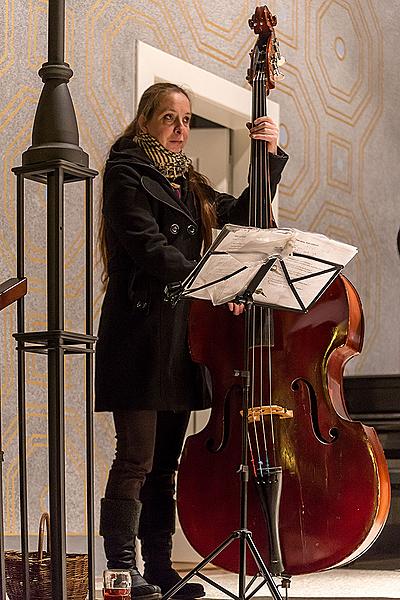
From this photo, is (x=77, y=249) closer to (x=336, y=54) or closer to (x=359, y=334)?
(x=359, y=334)

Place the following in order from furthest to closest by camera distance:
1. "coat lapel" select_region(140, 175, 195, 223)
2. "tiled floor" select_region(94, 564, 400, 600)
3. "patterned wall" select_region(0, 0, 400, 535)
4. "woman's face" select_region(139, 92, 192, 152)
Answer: "patterned wall" select_region(0, 0, 400, 535)
"tiled floor" select_region(94, 564, 400, 600)
"woman's face" select_region(139, 92, 192, 152)
"coat lapel" select_region(140, 175, 195, 223)

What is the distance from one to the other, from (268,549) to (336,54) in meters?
3.36

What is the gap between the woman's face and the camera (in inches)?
130

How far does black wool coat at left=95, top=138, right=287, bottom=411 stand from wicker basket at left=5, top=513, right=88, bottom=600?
0.44 metres

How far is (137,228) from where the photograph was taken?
10.3 feet

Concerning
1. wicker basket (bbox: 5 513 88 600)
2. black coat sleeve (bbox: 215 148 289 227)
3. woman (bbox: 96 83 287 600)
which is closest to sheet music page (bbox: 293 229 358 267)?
woman (bbox: 96 83 287 600)

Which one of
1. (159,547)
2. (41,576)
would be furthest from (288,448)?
(41,576)

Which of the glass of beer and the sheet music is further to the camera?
the sheet music

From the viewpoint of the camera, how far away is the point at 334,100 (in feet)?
18.7

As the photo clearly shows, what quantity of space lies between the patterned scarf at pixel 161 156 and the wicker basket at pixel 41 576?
1.05 meters

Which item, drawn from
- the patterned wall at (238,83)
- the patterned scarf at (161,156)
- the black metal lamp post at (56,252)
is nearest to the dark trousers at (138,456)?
the patterned wall at (238,83)

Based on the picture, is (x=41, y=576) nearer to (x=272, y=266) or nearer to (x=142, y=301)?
(x=142, y=301)

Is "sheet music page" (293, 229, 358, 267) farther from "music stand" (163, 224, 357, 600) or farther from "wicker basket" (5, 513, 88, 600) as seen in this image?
"wicker basket" (5, 513, 88, 600)

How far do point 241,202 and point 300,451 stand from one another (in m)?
0.82
